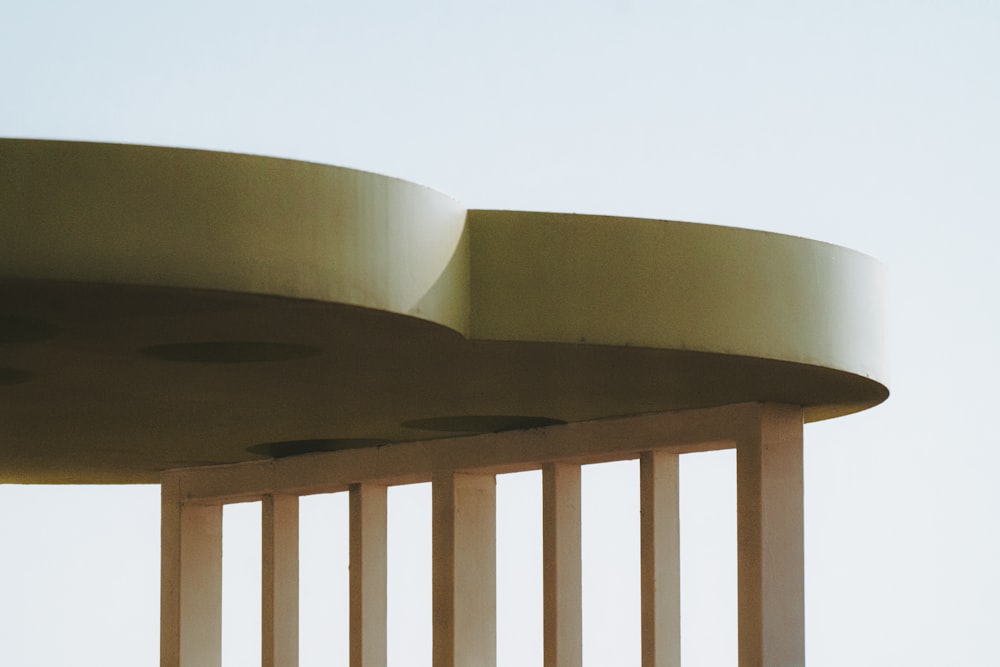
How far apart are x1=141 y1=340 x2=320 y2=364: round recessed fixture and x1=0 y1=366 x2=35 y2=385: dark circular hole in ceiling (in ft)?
4.75

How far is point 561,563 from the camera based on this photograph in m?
A: 19.2

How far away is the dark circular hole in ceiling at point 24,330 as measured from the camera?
41.4 ft

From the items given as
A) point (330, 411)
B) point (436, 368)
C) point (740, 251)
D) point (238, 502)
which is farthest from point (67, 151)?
Result: point (238, 502)

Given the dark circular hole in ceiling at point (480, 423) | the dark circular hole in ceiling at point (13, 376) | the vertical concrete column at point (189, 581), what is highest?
the dark circular hole in ceiling at point (13, 376)

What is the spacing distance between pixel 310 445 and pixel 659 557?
5032mm

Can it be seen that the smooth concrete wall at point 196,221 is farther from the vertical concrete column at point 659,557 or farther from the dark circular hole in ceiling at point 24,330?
the vertical concrete column at point 659,557

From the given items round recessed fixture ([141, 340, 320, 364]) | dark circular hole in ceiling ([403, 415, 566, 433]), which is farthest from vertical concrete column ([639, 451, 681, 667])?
round recessed fixture ([141, 340, 320, 364])

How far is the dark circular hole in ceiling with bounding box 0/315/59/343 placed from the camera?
1262 cm

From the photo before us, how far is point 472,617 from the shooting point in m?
20.4

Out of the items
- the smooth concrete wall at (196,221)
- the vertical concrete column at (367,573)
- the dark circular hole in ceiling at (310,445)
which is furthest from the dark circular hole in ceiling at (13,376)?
the vertical concrete column at (367,573)

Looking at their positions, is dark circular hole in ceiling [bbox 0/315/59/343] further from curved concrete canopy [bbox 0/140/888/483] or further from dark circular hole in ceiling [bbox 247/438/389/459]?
dark circular hole in ceiling [bbox 247/438/389/459]

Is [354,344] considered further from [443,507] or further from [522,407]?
[443,507]

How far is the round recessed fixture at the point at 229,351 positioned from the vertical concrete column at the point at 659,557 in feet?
17.2

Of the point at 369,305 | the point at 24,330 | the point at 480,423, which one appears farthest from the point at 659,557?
the point at 24,330
